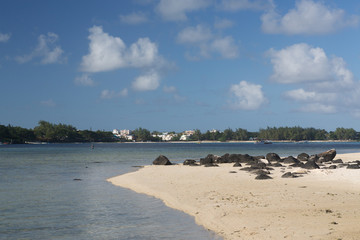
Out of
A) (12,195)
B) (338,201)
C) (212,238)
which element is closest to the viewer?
(212,238)

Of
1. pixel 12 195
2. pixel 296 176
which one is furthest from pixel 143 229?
pixel 296 176

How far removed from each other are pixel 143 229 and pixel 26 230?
4126mm

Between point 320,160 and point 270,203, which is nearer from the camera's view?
point 270,203

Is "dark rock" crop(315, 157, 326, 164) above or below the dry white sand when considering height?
above

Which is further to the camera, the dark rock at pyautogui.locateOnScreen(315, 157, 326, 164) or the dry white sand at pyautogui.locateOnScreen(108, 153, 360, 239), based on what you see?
the dark rock at pyautogui.locateOnScreen(315, 157, 326, 164)

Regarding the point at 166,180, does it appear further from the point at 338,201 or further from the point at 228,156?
the point at 228,156

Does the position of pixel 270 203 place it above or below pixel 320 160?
below

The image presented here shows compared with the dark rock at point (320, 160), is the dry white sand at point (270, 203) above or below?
below

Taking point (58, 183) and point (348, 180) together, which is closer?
point (348, 180)

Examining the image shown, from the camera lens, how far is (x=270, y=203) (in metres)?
16.7

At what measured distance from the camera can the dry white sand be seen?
12016 millimetres

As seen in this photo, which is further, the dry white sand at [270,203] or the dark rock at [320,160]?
the dark rock at [320,160]

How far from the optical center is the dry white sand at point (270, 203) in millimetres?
12016

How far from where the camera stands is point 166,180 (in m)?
28.2
